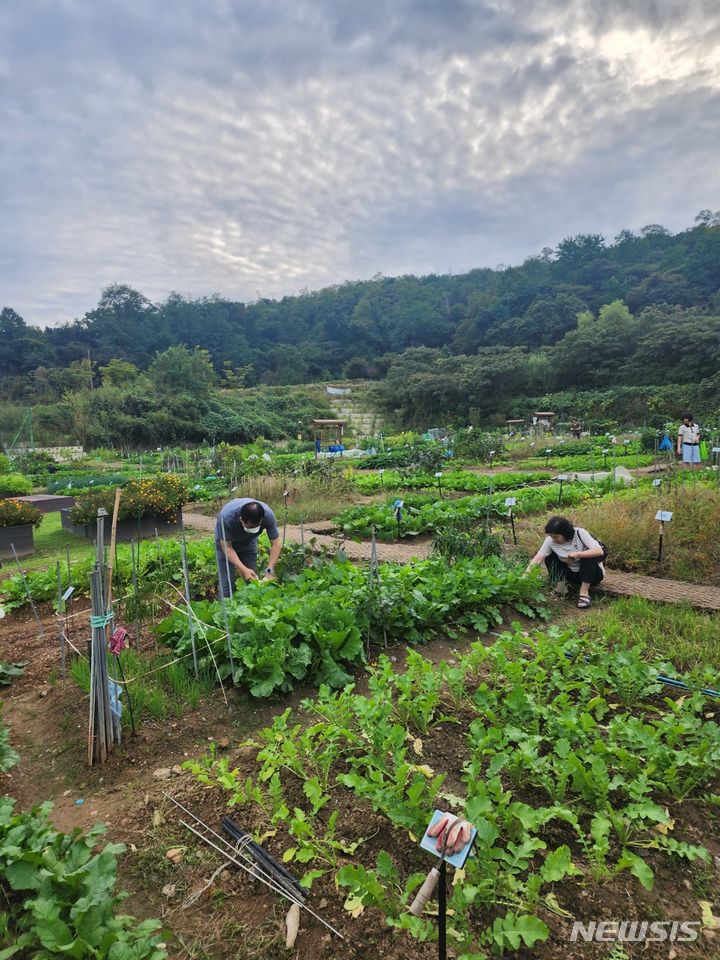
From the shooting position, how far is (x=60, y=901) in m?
1.52

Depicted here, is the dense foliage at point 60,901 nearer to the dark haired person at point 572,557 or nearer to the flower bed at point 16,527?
the dark haired person at point 572,557

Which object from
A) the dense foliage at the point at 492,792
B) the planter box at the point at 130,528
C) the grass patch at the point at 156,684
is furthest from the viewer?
the planter box at the point at 130,528

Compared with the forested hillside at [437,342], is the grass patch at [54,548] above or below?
below

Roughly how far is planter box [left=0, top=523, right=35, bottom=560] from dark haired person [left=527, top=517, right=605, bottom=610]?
703cm

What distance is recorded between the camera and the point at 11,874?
5.15 feet

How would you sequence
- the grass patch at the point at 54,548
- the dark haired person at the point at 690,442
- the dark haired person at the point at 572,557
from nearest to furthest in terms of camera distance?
the dark haired person at the point at 572,557, the grass patch at the point at 54,548, the dark haired person at the point at 690,442

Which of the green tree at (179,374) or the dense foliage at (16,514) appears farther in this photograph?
the green tree at (179,374)

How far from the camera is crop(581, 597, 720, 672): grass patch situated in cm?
337

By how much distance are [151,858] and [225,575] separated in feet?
7.98

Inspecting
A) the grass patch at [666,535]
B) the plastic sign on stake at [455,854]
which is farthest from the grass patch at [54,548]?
the plastic sign on stake at [455,854]

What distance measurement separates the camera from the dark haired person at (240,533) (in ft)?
13.1

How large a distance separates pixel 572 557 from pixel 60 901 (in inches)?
168

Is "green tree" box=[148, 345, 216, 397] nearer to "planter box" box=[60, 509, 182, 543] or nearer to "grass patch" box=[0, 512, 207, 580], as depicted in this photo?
"grass patch" box=[0, 512, 207, 580]

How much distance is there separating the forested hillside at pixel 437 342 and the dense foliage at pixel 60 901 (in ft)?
97.9
